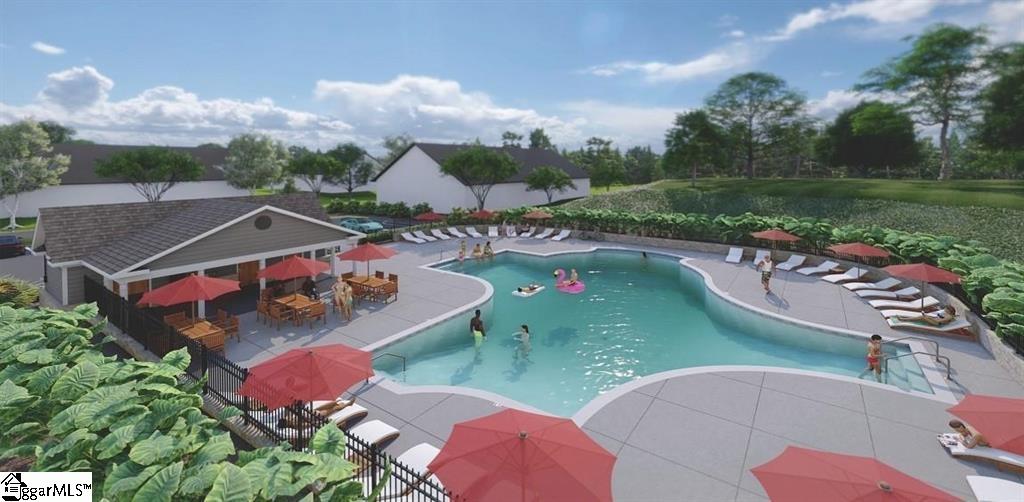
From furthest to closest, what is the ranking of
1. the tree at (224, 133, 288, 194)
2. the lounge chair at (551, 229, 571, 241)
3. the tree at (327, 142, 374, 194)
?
the tree at (327, 142, 374, 194) → the tree at (224, 133, 288, 194) → the lounge chair at (551, 229, 571, 241)

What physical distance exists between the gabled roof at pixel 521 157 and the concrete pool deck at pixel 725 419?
4173cm

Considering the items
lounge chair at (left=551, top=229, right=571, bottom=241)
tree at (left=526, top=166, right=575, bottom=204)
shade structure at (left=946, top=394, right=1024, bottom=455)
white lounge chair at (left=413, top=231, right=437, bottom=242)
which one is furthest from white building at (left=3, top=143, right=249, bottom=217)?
shade structure at (left=946, top=394, right=1024, bottom=455)

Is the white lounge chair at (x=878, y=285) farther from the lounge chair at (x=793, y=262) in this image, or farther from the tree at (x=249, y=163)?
the tree at (x=249, y=163)

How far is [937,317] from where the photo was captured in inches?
671

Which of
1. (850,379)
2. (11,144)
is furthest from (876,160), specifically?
(11,144)

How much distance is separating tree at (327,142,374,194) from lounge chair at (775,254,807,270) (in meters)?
63.1

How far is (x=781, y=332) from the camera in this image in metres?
18.0

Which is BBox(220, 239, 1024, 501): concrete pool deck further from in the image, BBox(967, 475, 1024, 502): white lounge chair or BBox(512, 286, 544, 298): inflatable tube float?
BBox(512, 286, 544, 298): inflatable tube float

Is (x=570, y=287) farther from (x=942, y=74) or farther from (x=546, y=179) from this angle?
(x=942, y=74)

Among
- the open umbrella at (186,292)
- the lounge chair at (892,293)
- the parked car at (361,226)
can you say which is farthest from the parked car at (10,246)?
the lounge chair at (892,293)

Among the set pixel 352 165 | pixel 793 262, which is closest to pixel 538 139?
pixel 352 165

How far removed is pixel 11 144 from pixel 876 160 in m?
90.4

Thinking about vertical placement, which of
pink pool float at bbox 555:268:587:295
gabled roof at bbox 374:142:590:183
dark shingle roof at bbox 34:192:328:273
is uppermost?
gabled roof at bbox 374:142:590:183

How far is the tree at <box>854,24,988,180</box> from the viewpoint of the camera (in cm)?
4481
